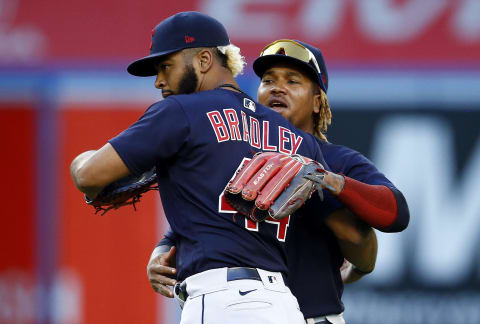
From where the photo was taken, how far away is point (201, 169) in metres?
3.01

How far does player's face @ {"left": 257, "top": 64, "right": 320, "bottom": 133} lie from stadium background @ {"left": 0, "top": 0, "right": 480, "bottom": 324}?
241cm

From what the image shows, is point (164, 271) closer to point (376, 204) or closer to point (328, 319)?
point (328, 319)

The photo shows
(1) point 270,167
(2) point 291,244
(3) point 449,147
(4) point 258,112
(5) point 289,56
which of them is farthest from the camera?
(3) point 449,147

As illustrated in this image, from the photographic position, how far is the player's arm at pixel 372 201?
10.2ft

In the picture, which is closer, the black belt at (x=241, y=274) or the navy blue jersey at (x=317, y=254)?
the black belt at (x=241, y=274)

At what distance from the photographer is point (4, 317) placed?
21.2 feet

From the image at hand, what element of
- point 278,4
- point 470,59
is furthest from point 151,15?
point 470,59

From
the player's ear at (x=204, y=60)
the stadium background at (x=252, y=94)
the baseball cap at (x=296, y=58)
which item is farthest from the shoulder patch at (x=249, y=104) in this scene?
the stadium background at (x=252, y=94)

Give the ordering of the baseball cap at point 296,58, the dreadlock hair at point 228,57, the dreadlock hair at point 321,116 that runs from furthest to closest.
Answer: the dreadlock hair at point 321,116 < the baseball cap at point 296,58 < the dreadlock hair at point 228,57

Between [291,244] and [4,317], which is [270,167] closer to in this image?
[291,244]

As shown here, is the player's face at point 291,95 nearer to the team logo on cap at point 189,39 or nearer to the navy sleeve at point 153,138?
the team logo on cap at point 189,39

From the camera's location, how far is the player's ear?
10.6 ft

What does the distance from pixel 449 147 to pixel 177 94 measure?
353 centimetres

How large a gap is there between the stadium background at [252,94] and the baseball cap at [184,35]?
3.05m
